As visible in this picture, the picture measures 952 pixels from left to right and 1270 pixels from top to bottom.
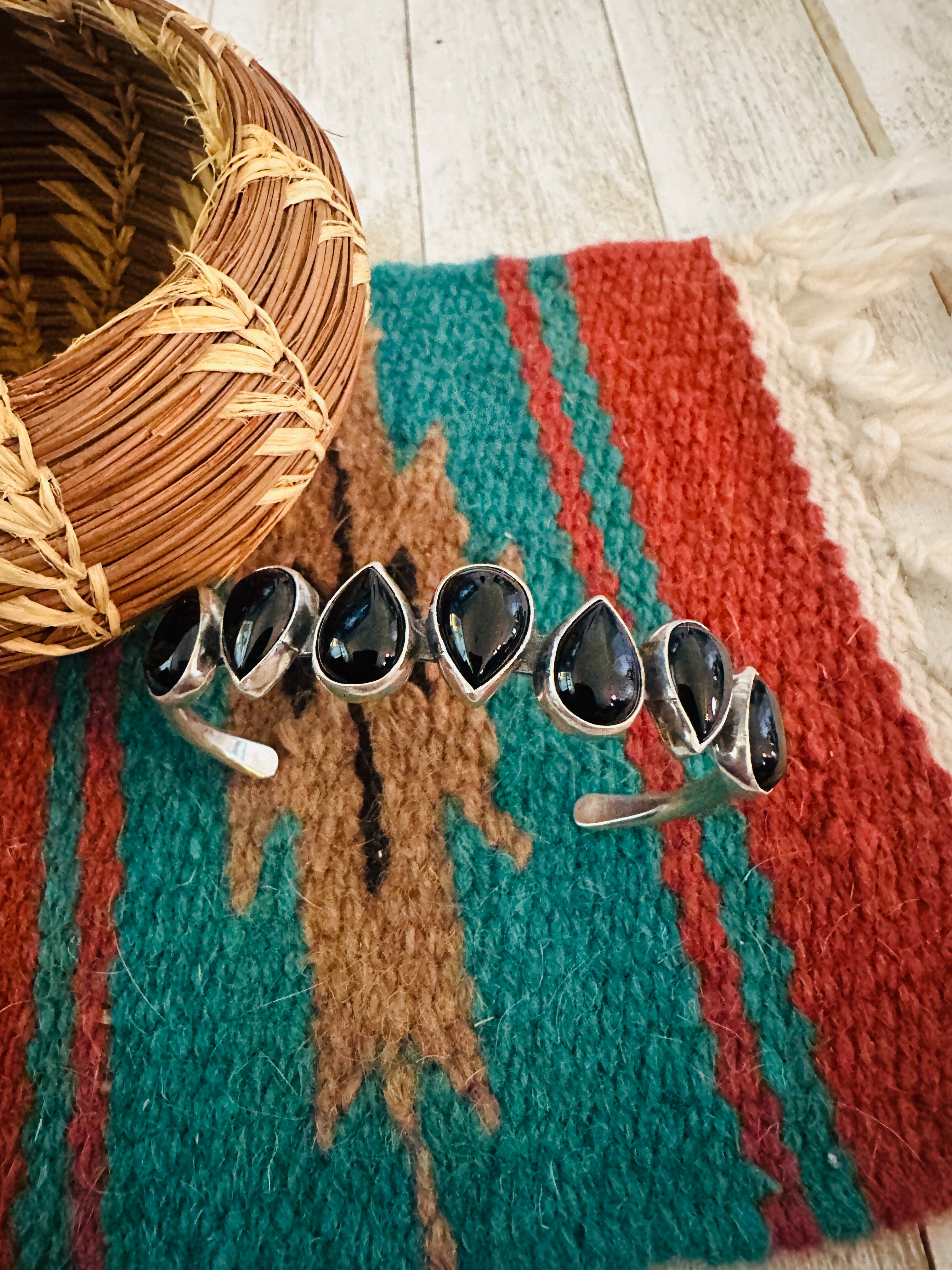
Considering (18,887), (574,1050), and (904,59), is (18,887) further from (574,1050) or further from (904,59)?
(904,59)

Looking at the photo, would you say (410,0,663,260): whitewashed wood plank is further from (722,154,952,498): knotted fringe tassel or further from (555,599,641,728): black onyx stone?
(555,599,641,728): black onyx stone

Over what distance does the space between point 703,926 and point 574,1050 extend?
0.20ft

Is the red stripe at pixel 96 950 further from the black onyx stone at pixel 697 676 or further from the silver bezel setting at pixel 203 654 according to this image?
the black onyx stone at pixel 697 676

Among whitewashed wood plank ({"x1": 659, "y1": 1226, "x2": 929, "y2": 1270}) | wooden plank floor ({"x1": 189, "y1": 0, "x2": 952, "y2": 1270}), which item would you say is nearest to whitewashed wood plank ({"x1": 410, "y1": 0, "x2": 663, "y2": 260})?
wooden plank floor ({"x1": 189, "y1": 0, "x2": 952, "y2": 1270})

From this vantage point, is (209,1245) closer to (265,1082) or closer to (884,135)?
(265,1082)

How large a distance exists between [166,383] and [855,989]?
29cm

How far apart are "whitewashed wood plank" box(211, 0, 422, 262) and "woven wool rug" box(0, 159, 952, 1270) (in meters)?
0.13

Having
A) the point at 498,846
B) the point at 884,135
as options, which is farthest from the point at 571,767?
the point at 884,135

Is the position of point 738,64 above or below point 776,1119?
above

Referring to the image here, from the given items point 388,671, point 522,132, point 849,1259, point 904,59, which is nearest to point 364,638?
point 388,671

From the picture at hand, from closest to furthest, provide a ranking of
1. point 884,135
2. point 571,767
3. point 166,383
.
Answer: point 166,383 → point 571,767 → point 884,135

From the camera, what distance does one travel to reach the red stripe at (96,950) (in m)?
0.30

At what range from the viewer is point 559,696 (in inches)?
10.6

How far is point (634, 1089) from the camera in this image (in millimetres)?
314
